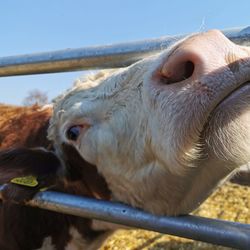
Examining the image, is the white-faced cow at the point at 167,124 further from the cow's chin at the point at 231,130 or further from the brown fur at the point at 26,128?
the brown fur at the point at 26,128

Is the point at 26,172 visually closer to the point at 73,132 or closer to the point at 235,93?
the point at 73,132

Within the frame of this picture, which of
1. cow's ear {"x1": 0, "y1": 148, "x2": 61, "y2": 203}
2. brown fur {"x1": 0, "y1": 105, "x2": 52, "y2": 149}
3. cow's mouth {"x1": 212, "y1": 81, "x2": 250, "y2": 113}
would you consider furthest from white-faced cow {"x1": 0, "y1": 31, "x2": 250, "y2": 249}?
brown fur {"x1": 0, "y1": 105, "x2": 52, "y2": 149}

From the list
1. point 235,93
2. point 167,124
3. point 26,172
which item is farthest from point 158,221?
point 26,172

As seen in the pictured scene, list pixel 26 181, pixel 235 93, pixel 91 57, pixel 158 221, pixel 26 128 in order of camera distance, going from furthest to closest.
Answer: pixel 26 128 < pixel 26 181 < pixel 91 57 < pixel 158 221 < pixel 235 93

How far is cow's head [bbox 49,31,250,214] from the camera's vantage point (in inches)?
57.1

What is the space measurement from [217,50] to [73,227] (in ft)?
5.91

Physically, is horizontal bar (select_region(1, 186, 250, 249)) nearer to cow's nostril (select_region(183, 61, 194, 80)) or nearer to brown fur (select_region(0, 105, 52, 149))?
cow's nostril (select_region(183, 61, 194, 80))

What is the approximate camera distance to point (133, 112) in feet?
6.54

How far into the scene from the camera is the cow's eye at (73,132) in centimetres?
241

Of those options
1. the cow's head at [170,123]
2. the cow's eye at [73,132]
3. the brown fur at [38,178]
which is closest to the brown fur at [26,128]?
the brown fur at [38,178]

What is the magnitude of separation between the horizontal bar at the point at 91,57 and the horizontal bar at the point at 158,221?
70 cm

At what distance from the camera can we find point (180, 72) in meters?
1.51

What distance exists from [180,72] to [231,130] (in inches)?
10.8

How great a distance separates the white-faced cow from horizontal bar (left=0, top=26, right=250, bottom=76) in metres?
0.07
